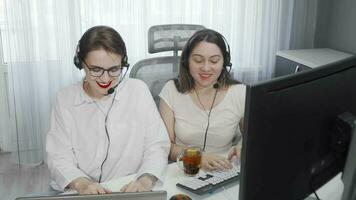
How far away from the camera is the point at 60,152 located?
1436 mm

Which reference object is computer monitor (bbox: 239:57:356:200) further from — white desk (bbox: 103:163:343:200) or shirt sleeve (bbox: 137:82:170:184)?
A: shirt sleeve (bbox: 137:82:170:184)

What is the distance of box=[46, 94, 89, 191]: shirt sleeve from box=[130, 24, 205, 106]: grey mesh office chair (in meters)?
0.57

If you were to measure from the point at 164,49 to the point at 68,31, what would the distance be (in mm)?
977

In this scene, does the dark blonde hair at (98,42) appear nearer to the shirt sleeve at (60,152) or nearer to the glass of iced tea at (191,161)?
the shirt sleeve at (60,152)

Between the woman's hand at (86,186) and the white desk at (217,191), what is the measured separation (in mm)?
43

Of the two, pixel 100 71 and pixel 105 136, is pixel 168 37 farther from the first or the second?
pixel 105 136

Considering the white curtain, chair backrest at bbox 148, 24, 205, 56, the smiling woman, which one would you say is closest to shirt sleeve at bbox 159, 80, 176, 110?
the smiling woman

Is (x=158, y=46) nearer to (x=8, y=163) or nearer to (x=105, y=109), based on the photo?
(x=105, y=109)

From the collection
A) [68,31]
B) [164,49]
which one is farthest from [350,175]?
[68,31]

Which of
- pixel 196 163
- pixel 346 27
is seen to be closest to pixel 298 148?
pixel 196 163

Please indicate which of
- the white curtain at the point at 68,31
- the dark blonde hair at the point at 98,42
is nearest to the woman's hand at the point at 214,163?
the dark blonde hair at the point at 98,42

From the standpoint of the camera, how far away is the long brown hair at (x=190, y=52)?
5.63 ft

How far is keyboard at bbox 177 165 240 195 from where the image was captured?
1241 millimetres

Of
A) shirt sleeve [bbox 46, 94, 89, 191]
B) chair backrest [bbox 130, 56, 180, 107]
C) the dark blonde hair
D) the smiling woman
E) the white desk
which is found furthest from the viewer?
chair backrest [bbox 130, 56, 180, 107]
